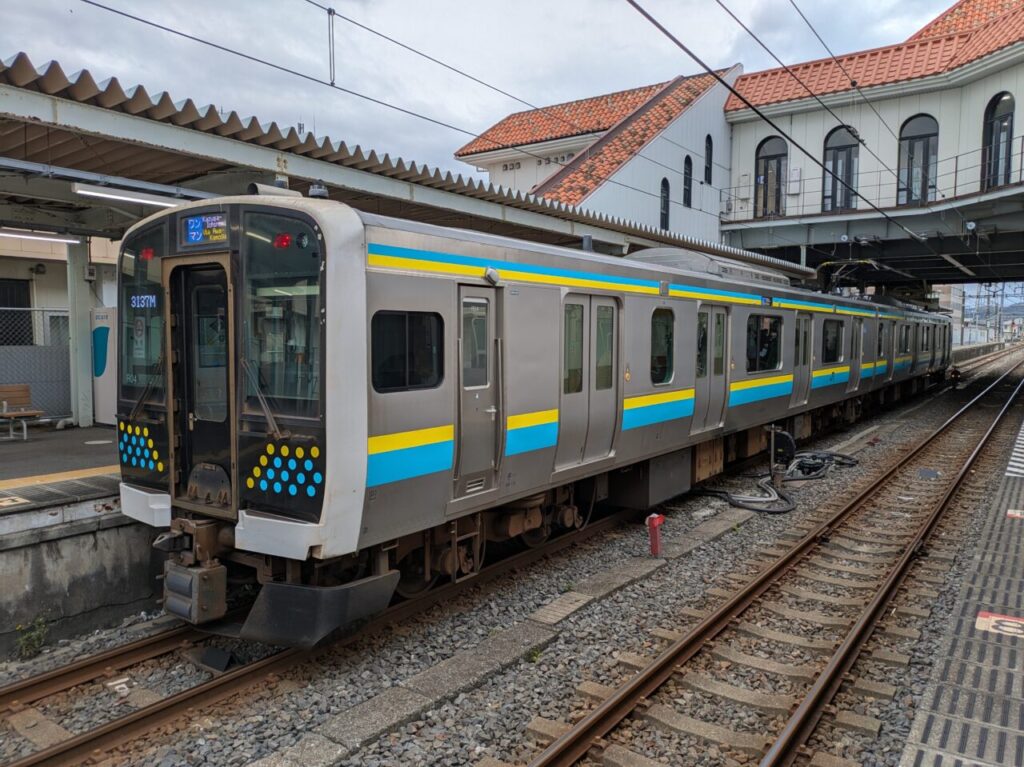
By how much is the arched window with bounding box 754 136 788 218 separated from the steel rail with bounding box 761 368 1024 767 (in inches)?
715

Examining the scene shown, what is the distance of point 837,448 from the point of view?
14.3m

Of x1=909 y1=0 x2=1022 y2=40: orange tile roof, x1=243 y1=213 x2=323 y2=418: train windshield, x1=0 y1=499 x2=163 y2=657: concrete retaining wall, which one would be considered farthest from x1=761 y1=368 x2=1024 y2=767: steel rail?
x1=909 y1=0 x2=1022 y2=40: orange tile roof

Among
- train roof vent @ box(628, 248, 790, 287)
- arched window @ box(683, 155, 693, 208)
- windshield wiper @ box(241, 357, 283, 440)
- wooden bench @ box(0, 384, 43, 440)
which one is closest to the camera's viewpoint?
windshield wiper @ box(241, 357, 283, 440)

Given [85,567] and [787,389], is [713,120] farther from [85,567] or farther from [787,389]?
[85,567]

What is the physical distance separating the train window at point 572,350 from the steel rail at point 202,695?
1824 mm

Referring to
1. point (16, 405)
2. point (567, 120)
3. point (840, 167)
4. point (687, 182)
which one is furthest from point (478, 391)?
point (567, 120)

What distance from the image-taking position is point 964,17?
2661 cm

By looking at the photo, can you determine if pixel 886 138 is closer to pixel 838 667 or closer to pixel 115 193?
pixel 838 667

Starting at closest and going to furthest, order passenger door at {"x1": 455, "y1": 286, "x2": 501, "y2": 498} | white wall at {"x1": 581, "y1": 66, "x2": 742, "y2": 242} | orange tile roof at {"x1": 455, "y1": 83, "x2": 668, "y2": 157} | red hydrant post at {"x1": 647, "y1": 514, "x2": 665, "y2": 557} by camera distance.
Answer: passenger door at {"x1": 455, "y1": 286, "x2": 501, "y2": 498}
red hydrant post at {"x1": 647, "y1": 514, "x2": 665, "y2": 557}
white wall at {"x1": 581, "y1": 66, "x2": 742, "y2": 242}
orange tile roof at {"x1": 455, "y1": 83, "x2": 668, "y2": 157}

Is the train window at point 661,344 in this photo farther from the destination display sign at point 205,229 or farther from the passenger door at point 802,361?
the passenger door at point 802,361

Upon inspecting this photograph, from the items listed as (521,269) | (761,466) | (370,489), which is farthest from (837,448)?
(370,489)

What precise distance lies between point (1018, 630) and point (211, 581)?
223 inches

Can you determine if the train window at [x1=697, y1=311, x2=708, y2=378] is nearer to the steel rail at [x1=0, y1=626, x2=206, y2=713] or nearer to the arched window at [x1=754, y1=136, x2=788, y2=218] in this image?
the steel rail at [x1=0, y1=626, x2=206, y2=713]

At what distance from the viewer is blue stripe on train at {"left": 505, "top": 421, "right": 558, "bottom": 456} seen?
19.7ft
